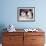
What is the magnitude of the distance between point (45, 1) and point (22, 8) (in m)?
0.79

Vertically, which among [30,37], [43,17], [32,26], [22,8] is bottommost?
[30,37]

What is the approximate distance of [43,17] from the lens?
14.6 ft

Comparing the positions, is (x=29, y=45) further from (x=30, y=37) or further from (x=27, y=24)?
(x=27, y=24)

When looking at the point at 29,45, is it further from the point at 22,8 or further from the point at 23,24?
the point at 22,8

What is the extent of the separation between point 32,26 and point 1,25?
3.35ft

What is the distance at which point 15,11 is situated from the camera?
14.5 ft

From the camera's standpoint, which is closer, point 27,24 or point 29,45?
point 29,45

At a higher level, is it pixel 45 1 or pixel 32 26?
pixel 45 1

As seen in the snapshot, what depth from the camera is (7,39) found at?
12.9ft

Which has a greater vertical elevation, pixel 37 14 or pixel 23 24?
pixel 37 14

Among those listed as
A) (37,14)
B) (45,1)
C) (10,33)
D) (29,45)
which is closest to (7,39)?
(10,33)

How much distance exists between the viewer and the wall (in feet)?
14.4

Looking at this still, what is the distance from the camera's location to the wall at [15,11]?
14.4 feet

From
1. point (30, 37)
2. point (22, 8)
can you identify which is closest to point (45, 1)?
point (22, 8)
